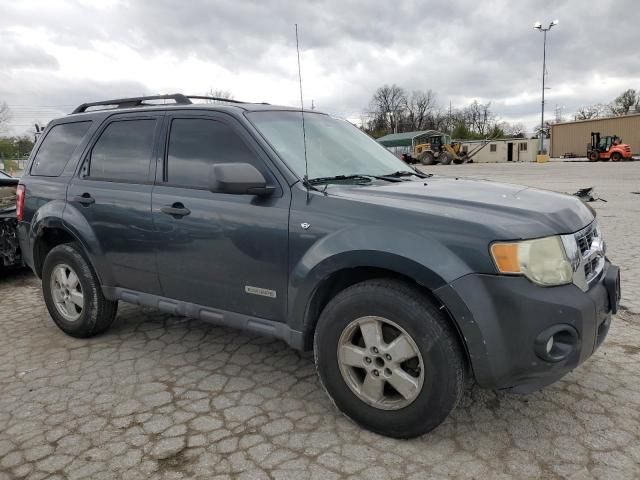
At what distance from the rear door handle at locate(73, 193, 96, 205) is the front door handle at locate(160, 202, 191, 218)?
2.68 ft

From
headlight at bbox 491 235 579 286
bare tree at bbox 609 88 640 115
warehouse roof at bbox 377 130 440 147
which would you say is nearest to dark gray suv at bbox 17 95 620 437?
headlight at bbox 491 235 579 286

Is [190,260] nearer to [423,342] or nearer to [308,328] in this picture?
[308,328]

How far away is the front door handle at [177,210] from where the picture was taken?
3305 mm

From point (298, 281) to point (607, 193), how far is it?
48.2 feet

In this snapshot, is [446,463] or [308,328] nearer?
[446,463]

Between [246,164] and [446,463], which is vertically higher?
[246,164]

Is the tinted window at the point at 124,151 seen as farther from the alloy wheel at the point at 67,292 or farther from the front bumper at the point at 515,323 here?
the front bumper at the point at 515,323

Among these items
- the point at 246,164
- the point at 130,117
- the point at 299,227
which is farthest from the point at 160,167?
the point at 299,227

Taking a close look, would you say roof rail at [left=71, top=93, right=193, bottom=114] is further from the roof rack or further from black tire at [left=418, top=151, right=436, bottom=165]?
black tire at [left=418, top=151, right=436, bottom=165]

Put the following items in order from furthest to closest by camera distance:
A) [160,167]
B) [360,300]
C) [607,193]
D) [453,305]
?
[607,193] → [160,167] → [360,300] → [453,305]

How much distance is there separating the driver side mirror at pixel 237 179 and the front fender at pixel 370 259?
36 cm

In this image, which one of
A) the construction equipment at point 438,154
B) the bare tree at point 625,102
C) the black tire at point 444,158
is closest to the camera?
the construction equipment at point 438,154

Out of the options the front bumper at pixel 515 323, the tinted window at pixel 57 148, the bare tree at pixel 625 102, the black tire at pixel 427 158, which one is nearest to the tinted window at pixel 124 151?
the tinted window at pixel 57 148

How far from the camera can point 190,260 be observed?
10.9 feet
